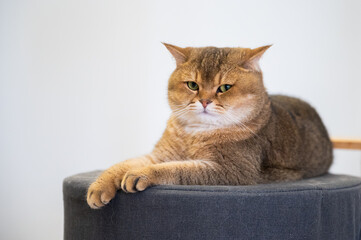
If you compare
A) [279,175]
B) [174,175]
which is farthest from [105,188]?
[279,175]

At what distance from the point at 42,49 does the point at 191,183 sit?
5.58 ft

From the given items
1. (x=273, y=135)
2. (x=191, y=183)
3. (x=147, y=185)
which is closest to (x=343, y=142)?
(x=273, y=135)

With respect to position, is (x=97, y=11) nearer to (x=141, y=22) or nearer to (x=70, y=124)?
(x=141, y=22)

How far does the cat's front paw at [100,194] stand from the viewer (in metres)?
1.36

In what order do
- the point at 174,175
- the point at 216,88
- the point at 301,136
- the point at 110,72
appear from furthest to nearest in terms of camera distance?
1. the point at 110,72
2. the point at 301,136
3. the point at 216,88
4. the point at 174,175

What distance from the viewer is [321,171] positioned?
205 centimetres

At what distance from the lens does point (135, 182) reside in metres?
1.35

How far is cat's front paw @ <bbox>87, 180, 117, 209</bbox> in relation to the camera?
1359 millimetres

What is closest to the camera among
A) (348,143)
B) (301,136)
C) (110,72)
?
(301,136)

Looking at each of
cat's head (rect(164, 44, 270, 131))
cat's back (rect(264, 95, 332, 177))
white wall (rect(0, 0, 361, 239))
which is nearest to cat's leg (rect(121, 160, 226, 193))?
cat's head (rect(164, 44, 270, 131))

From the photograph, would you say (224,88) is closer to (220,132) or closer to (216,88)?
(216,88)

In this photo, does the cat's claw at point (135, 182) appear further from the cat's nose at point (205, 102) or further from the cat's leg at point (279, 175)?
the cat's leg at point (279, 175)

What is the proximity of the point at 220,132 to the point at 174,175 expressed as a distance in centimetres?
32

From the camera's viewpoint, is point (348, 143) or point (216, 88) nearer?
point (216, 88)
